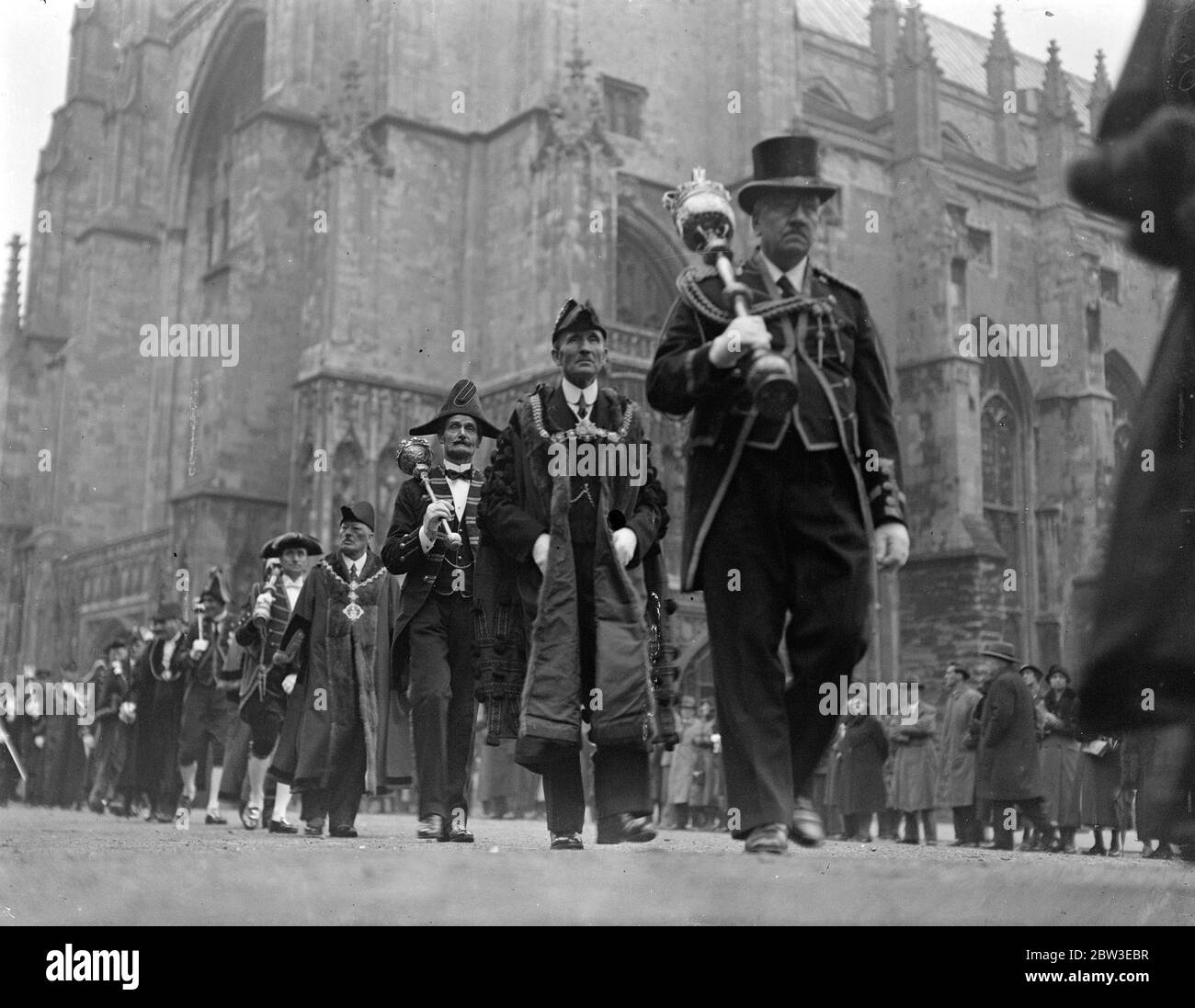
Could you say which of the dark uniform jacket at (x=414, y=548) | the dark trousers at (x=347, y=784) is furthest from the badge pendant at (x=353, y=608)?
the dark uniform jacket at (x=414, y=548)

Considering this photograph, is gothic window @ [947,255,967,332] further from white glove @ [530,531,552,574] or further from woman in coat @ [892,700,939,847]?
white glove @ [530,531,552,574]

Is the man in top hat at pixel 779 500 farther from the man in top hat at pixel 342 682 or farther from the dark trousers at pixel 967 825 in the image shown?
the dark trousers at pixel 967 825

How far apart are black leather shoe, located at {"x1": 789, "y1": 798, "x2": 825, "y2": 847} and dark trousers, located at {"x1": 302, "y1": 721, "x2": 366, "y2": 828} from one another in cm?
447

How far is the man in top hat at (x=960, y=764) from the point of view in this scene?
14359 mm

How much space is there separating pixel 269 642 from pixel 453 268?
18.4 m

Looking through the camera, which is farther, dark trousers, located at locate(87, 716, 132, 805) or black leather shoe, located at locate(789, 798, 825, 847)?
dark trousers, located at locate(87, 716, 132, 805)

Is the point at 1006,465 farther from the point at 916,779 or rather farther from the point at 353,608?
the point at 353,608

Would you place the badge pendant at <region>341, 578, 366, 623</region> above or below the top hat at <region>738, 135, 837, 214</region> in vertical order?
below

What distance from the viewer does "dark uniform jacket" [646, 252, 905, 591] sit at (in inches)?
189

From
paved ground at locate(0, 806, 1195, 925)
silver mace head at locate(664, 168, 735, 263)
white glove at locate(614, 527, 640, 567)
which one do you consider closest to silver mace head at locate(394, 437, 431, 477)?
white glove at locate(614, 527, 640, 567)

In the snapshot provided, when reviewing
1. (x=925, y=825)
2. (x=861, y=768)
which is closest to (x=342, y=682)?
(x=861, y=768)

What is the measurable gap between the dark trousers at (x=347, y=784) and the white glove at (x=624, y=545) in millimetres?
3456

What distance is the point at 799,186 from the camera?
490 centimetres
